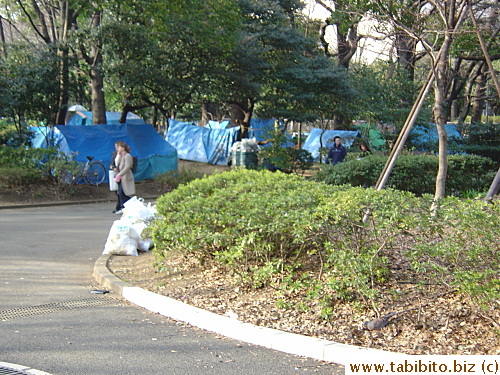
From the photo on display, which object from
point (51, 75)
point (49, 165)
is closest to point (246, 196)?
point (49, 165)

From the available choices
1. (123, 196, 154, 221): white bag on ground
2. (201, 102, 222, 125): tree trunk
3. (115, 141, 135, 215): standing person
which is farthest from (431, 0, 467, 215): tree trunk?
(201, 102, 222, 125): tree trunk

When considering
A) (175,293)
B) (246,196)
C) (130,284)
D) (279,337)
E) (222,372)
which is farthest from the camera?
(246,196)

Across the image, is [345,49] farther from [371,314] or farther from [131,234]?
[371,314]

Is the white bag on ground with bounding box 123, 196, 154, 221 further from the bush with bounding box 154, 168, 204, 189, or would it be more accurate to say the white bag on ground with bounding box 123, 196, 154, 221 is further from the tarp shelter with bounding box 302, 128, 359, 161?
the tarp shelter with bounding box 302, 128, 359, 161

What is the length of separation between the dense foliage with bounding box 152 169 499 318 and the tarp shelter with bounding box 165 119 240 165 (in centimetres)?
1947

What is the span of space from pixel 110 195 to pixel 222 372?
536 inches

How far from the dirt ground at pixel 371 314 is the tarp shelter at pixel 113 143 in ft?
39.3

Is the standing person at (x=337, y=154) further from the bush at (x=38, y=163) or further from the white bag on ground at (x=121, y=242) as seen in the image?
the white bag on ground at (x=121, y=242)

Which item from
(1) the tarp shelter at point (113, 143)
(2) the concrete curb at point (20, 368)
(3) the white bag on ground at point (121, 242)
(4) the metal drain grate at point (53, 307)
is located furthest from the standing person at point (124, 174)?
(2) the concrete curb at point (20, 368)

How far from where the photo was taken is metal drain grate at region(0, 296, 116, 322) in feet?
19.5

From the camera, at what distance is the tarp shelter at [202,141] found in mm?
26875

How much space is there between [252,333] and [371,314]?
114 cm

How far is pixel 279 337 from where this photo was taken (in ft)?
16.4

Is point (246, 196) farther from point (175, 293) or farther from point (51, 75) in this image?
point (51, 75)
